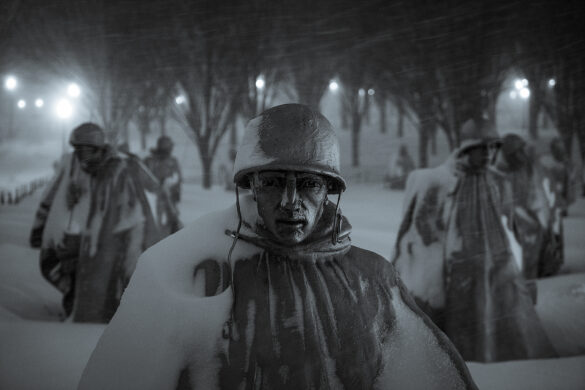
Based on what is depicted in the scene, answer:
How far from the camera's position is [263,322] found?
2162 millimetres

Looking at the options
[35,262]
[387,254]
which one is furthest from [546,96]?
[35,262]

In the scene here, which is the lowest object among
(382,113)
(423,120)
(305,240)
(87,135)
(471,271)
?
(471,271)

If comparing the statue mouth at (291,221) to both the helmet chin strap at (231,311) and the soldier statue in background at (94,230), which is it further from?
the soldier statue in background at (94,230)

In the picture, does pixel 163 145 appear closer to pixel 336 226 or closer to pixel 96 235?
pixel 96 235

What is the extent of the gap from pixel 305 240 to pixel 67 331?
403 cm

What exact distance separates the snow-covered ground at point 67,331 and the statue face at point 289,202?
2936 mm

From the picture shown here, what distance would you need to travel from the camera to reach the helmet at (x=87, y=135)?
5.44 metres

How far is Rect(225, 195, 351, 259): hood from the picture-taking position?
2.28 m

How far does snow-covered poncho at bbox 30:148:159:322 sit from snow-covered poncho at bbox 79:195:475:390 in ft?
12.4

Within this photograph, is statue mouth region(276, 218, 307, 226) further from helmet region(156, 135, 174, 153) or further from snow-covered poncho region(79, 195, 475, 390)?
helmet region(156, 135, 174, 153)

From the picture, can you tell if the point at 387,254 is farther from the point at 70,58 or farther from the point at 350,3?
the point at 70,58

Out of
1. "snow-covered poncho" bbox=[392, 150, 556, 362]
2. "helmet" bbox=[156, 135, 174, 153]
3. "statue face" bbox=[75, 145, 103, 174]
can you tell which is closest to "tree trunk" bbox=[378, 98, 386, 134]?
"helmet" bbox=[156, 135, 174, 153]

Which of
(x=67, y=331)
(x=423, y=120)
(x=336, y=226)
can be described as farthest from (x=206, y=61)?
(x=336, y=226)

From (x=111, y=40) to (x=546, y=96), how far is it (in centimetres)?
2002
